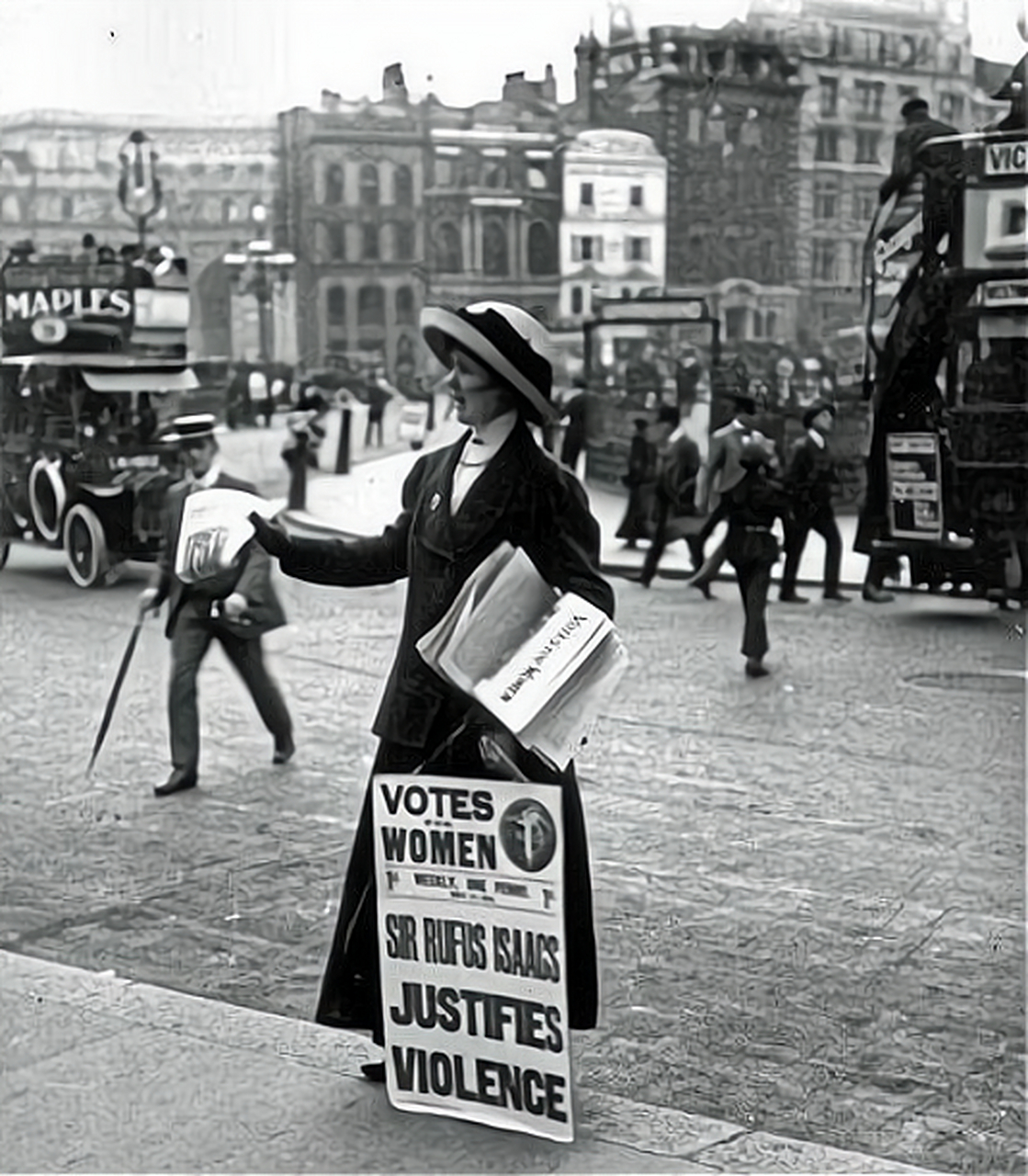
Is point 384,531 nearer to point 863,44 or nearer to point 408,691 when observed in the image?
point 408,691

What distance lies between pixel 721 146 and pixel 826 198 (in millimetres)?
271

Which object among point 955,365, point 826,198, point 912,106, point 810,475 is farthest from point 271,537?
point 912,106

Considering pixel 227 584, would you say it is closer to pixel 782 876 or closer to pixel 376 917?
pixel 376 917

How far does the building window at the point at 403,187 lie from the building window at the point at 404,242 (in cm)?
6

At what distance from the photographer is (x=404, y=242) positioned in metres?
4.95

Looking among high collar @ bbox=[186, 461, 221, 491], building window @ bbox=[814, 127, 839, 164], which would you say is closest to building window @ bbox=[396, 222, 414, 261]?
high collar @ bbox=[186, 461, 221, 491]

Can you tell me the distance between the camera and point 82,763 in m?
6.12

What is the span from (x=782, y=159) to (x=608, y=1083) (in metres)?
2.09

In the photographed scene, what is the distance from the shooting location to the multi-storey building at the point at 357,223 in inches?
194

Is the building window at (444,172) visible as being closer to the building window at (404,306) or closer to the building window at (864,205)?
the building window at (404,306)

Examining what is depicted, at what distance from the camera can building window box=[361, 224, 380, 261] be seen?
16.5 ft

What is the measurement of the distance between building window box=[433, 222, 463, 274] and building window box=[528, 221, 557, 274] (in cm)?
19

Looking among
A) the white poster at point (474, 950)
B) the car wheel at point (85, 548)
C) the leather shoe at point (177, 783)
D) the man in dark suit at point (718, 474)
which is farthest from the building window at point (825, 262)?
the leather shoe at point (177, 783)

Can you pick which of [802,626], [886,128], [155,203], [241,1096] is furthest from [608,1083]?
[155,203]
